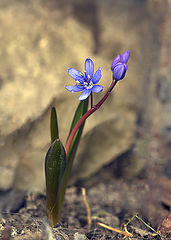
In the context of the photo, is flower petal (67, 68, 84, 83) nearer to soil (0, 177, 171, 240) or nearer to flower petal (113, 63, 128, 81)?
flower petal (113, 63, 128, 81)

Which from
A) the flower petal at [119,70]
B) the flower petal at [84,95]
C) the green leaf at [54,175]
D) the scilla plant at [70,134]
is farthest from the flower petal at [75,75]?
the green leaf at [54,175]

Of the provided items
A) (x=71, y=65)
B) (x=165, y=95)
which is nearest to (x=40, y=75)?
(x=71, y=65)

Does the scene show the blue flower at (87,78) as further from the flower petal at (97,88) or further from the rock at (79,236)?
the rock at (79,236)

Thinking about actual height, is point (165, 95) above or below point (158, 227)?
above

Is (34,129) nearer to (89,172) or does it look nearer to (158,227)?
(89,172)

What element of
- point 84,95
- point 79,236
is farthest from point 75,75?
point 79,236

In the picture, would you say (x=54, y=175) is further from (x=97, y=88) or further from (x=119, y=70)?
(x=119, y=70)

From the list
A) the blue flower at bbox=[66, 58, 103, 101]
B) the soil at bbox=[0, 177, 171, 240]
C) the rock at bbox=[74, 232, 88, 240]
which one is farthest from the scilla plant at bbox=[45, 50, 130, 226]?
the rock at bbox=[74, 232, 88, 240]
